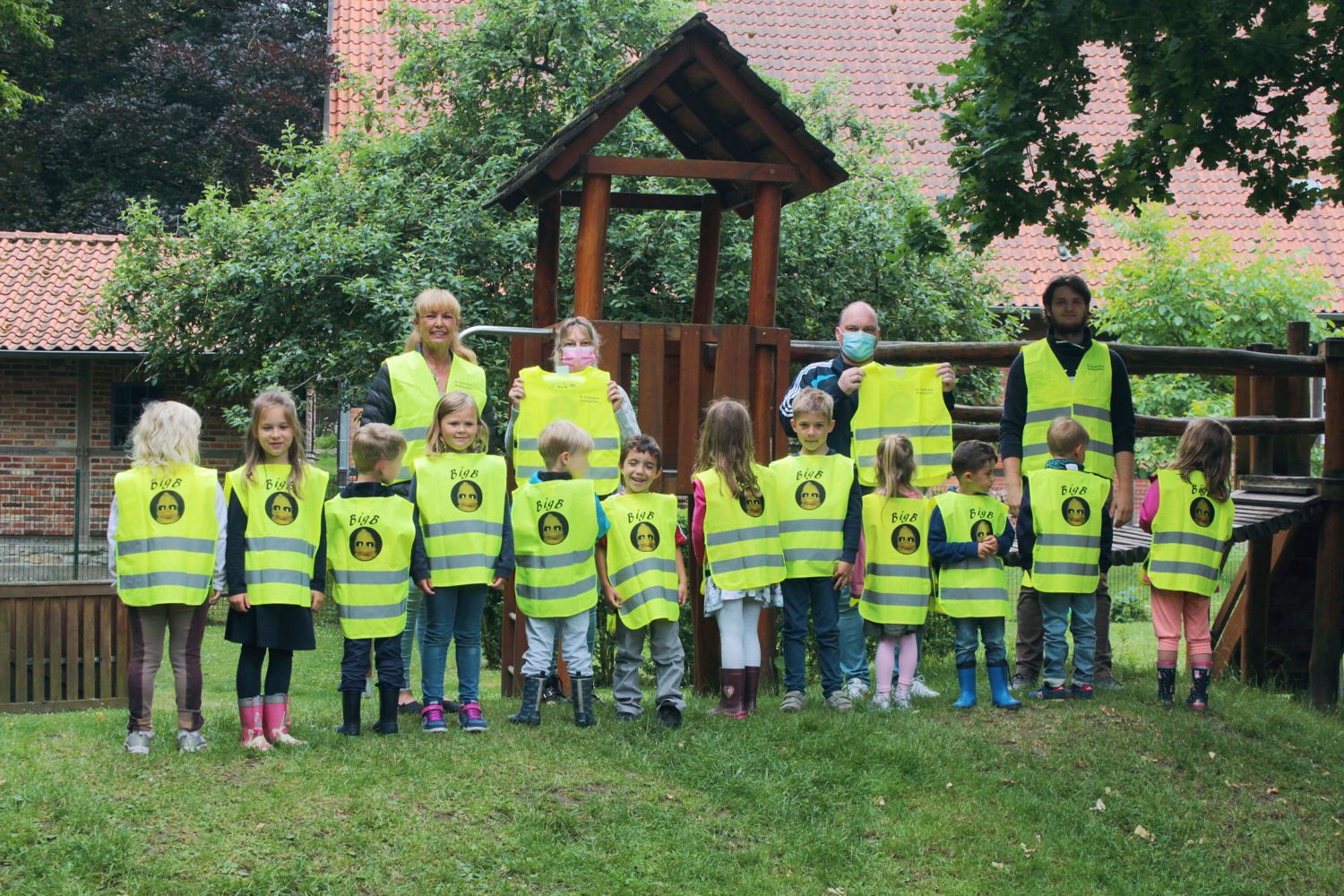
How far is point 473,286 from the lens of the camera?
1420 centimetres

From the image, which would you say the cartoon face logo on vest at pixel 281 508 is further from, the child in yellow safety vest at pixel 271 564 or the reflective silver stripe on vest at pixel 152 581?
the reflective silver stripe on vest at pixel 152 581

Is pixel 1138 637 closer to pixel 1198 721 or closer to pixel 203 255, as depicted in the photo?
pixel 1198 721

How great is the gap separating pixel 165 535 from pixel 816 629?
10.5 feet

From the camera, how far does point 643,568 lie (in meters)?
7.25

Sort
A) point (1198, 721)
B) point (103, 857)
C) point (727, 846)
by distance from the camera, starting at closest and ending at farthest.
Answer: point (103, 857)
point (727, 846)
point (1198, 721)

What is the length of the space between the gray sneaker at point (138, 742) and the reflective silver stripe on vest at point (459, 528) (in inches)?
59.9

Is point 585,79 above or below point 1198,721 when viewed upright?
above

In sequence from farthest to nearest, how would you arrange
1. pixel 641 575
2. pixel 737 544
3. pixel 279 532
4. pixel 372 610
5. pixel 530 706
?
1. pixel 737 544
2. pixel 641 575
3. pixel 530 706
4. pixel 372 610
5. pixel 279 532

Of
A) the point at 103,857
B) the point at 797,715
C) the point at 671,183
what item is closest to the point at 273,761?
the point at 103,857

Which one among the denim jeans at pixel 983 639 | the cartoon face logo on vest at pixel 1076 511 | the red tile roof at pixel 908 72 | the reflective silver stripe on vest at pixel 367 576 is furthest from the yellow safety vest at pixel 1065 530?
the red tile roof at pixel 908 72

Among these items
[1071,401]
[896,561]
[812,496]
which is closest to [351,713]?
[812,496]

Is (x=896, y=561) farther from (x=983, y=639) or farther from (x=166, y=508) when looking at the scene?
(x=166, y=508)

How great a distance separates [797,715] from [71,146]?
3055 centimetres

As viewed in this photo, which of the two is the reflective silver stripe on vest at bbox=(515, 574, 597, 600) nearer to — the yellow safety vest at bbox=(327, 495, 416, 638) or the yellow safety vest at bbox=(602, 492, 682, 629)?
the yellow safety vest at bbox=(602, 492, 682, 629)
